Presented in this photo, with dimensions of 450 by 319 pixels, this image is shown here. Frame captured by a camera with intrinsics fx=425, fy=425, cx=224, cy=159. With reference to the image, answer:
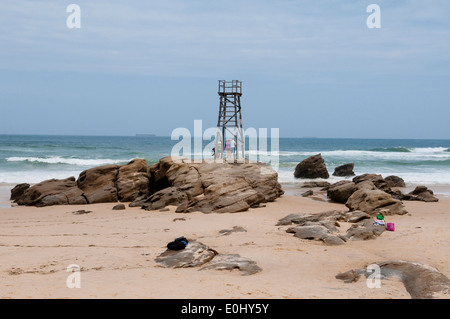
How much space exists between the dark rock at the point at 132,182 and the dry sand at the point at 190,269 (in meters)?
3.15

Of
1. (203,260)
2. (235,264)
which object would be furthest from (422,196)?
(203,260)

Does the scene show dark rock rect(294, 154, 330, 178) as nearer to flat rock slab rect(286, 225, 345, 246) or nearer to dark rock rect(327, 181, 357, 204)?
dark rock rect(327, 181, 357, 204)

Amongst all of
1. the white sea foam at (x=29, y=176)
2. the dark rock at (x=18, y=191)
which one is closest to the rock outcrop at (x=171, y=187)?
the dark rock at (x=18, y=191)

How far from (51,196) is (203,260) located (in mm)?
12783

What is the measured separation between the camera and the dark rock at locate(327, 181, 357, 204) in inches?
787

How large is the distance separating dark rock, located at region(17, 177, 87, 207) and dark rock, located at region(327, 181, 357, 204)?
466 inches

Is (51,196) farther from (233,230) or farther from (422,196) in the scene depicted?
(422,196)

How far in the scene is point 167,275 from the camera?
27.9ft

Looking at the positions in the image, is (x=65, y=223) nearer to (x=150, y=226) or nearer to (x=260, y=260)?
(x=150, y=226)

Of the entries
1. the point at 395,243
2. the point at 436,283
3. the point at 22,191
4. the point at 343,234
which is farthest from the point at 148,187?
the point at 436,283

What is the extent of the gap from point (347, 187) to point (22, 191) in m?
15.9

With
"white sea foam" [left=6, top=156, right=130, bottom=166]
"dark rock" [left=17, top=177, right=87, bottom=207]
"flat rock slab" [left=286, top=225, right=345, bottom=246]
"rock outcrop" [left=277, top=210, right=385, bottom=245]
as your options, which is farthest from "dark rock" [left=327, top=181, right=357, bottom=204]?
"white sea foam" [left=6, top=156, right=130, bottom=166]

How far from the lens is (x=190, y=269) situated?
9.00 meters

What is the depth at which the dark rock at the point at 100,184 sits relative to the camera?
2003 cm
